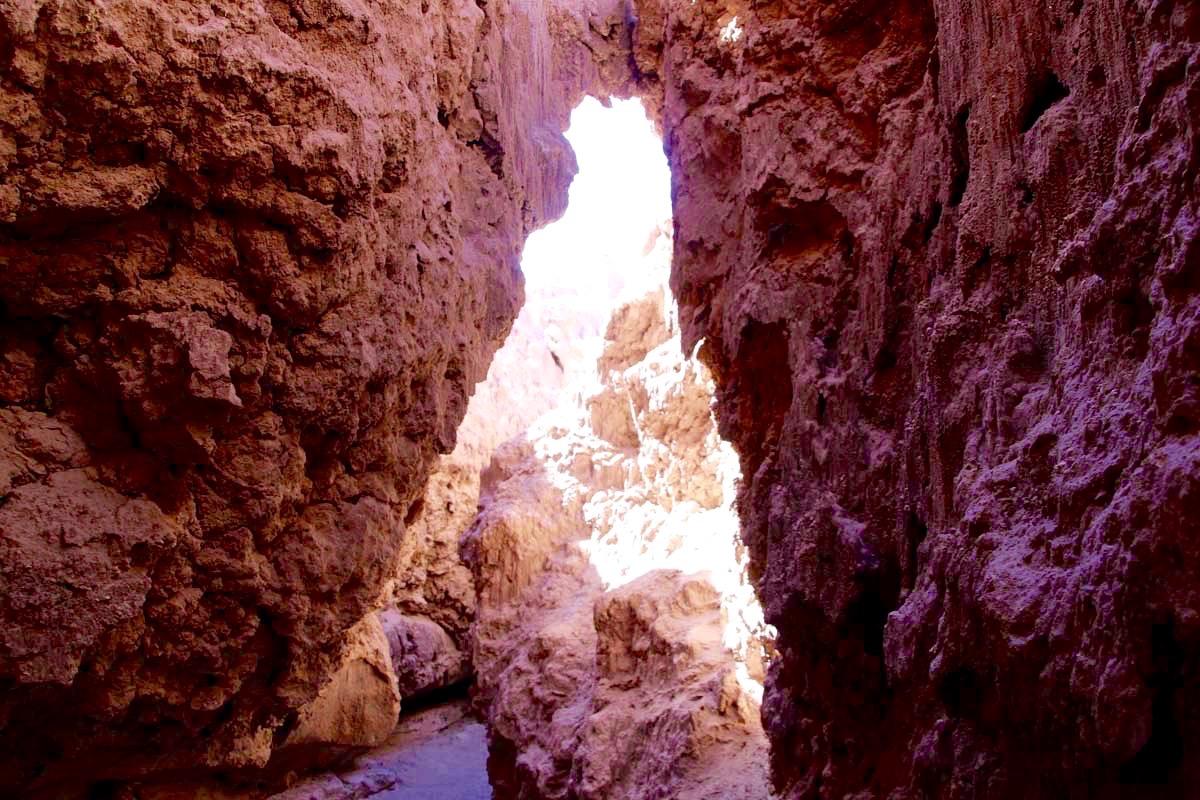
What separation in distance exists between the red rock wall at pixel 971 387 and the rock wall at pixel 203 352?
7.88ft

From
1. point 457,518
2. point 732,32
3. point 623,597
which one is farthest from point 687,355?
point 457,518

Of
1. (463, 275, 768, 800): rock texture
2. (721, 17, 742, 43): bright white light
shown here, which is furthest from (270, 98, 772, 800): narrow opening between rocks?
(721, 17, 742, 43): bright white light

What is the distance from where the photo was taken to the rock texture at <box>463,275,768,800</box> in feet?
24.3

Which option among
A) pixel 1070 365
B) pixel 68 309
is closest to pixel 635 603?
pixel 68 309

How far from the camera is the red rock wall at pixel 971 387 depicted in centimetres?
211

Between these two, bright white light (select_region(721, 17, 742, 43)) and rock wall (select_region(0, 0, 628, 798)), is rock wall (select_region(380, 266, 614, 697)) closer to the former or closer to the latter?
rock wall (select_region(0, 0, 628, 798))

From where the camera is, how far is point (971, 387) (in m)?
3.27

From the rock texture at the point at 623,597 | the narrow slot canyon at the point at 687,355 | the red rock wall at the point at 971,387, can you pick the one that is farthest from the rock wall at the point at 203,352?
the rock texture at the point at 623,597

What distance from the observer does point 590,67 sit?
9609mm

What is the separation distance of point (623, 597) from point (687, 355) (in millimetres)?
2918

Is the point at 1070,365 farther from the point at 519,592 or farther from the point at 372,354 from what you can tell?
the point at 519,592

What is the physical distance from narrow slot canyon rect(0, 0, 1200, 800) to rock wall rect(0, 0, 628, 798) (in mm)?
22

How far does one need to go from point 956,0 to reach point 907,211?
934mm

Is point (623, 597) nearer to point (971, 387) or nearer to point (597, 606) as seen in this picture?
point (597, 606)
